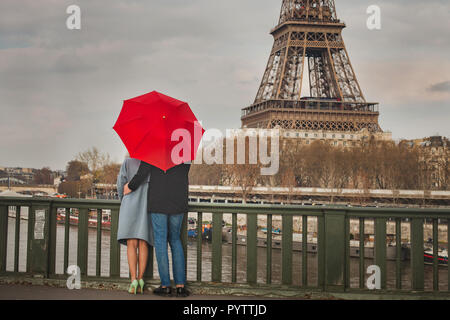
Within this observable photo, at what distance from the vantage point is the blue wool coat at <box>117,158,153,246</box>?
4.79m

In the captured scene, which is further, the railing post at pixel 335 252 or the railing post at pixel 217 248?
the railing post at pixel 217 248

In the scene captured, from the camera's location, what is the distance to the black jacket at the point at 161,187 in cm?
472

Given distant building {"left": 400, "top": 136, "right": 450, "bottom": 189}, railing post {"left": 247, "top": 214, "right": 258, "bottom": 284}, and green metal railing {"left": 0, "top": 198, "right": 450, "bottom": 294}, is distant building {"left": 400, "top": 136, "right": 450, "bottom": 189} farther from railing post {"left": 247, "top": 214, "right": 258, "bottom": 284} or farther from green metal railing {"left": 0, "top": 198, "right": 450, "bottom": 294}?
railing post {"left": 247, "top": 214, "right": 258, "bottom": 284}

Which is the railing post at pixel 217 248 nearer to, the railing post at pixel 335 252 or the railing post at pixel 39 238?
the railing post at pixel 335 252

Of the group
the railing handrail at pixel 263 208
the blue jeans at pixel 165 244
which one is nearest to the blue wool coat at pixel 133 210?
the blue jeans at pixel 165 244

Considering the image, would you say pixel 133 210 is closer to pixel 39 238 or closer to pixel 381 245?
pixel 39 238

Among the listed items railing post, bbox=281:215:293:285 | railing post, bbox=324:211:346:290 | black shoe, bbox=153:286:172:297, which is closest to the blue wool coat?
black shoe, bbox=153:286:172:297

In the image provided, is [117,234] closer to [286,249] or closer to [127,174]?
[127,174]

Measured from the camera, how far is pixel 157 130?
4.56m

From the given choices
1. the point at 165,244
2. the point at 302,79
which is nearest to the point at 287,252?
the point at 165,244

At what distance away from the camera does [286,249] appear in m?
4.96

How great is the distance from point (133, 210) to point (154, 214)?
218 mm

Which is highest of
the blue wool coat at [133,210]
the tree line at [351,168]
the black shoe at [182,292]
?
the tree line at [351,168]

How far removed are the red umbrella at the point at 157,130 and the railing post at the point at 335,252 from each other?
1.49 metres
